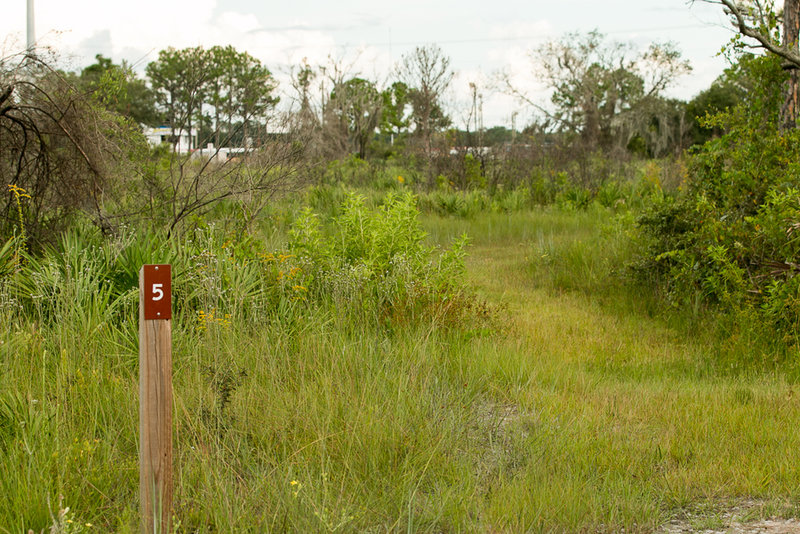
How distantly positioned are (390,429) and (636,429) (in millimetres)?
1536

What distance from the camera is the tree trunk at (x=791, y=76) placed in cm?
771

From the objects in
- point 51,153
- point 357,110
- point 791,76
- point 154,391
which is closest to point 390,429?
point 154,391

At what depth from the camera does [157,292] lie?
2904 mm

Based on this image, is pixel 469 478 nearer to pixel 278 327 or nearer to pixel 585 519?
pixel 585 519

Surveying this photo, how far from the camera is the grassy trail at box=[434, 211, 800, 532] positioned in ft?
11.7

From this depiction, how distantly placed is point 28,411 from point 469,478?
2387 millimetres

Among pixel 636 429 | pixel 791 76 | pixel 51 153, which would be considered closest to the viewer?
pixel 636 429

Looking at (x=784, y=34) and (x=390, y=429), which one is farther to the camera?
(x=784, y=34)

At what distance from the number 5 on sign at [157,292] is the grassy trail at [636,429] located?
1690mm

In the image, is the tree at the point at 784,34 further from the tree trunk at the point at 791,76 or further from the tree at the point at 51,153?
the tree at the point at 51,153

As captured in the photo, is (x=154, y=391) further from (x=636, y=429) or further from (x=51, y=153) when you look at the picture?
(x=51, y=153)

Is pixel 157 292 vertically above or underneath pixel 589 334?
above

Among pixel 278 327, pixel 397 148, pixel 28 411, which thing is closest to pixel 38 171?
pixel 278 327

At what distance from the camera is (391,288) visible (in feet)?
21.9
